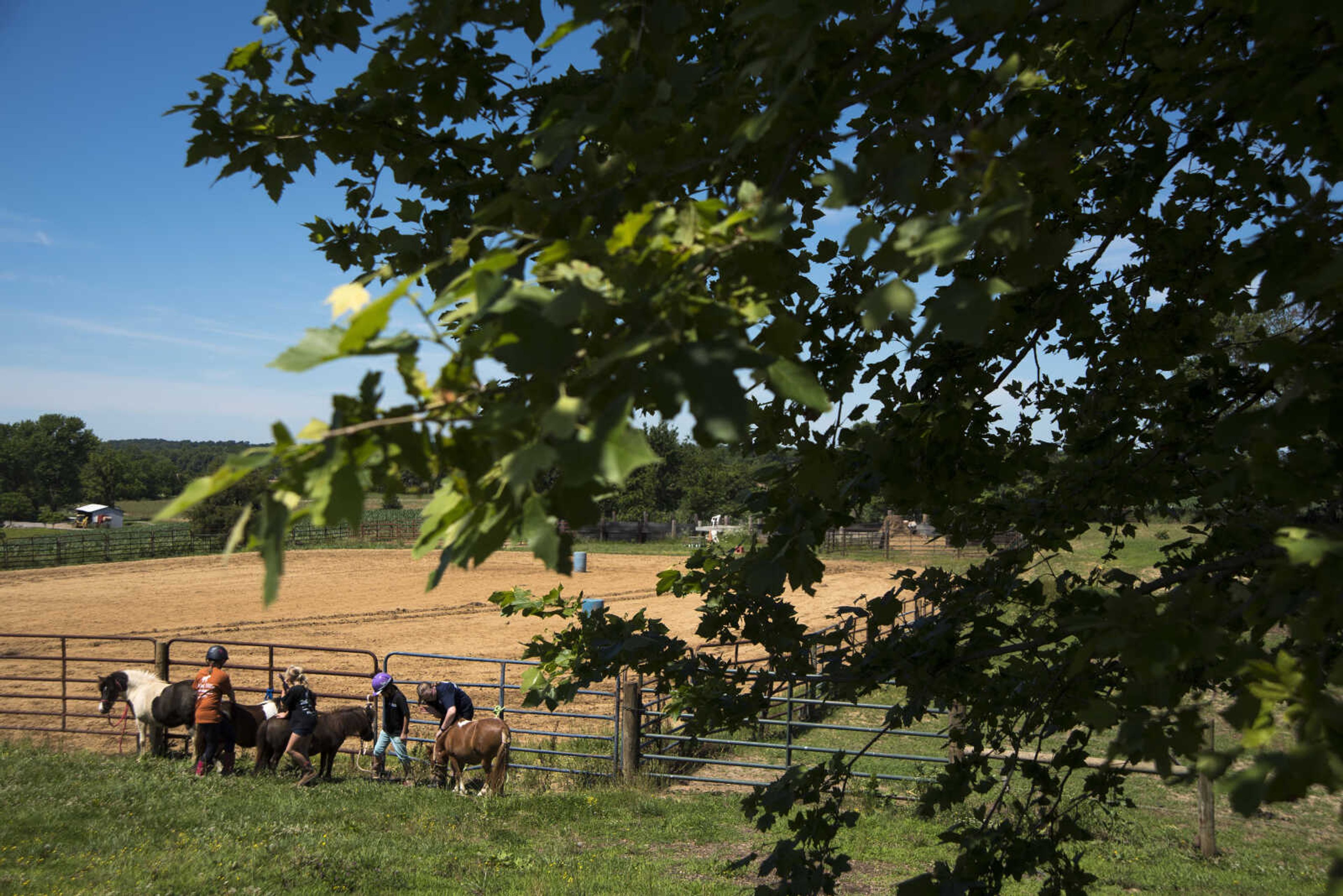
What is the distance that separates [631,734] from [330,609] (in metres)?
23.5

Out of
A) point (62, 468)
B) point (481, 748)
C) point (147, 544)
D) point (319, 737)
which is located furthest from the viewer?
point (62, 468)

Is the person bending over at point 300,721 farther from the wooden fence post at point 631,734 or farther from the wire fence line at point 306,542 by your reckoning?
the wire fence line at point 306,542

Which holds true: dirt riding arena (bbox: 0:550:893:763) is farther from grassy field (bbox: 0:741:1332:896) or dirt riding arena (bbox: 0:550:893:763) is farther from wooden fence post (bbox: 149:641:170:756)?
grassy field (bbox: 0:741:1332:896)

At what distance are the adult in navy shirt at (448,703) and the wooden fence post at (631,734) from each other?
78.4 inches

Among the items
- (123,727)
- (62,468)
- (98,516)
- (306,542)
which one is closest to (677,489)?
(306,542)

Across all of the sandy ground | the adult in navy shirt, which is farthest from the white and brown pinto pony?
the sandy ground

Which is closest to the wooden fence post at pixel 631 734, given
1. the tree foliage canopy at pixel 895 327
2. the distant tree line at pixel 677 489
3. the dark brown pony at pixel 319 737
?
the dark brown pony at pixel 319 737

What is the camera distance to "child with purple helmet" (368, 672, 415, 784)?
10.7m

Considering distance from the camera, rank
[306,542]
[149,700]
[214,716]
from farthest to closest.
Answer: [306,542], [149,700], [214,716]

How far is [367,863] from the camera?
7.37m

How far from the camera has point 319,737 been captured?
33.7 feet

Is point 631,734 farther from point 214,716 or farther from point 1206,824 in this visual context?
point 1206,824

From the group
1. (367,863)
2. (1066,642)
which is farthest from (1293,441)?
(367,863)

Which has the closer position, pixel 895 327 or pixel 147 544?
pixel 895 327
